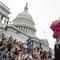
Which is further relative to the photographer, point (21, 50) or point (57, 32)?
point (21, 50)

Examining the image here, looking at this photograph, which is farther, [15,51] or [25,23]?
[25,23]

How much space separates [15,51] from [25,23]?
227ft

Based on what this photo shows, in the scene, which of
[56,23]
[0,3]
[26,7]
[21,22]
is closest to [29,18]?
[21,22]

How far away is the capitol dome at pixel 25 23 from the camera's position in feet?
269

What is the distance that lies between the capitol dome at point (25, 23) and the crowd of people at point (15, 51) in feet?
209

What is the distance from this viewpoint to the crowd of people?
13.5 meters

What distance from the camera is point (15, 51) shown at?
1477 cm

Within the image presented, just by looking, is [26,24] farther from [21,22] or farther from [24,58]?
[24,58]

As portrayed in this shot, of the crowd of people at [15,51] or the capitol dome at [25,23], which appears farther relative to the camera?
the capitol dome at [25,23]

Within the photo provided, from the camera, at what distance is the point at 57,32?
3.77 m

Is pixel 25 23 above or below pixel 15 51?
above

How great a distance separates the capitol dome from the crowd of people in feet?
209

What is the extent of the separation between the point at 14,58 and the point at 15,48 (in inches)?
33.0

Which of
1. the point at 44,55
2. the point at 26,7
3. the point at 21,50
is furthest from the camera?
the point at 26,7
